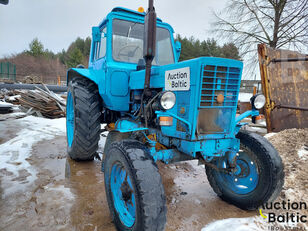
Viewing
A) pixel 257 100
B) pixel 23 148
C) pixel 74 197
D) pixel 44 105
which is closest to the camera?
pixel 257 100

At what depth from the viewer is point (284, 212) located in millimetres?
2473

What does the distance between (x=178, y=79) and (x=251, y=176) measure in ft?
4.68

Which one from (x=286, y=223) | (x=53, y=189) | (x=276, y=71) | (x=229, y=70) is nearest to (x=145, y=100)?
(x=229, y=70)

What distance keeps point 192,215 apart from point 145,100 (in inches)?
57.7

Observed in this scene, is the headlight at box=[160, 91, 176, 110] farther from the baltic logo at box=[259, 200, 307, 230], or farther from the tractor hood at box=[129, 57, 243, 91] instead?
the baltic logo at box=[259, 200, 307, 230]

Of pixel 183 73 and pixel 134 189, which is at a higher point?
pixel 183 73

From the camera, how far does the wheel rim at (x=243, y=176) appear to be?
2.58 meters

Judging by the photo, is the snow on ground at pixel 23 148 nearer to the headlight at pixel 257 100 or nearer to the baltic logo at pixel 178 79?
the baltic logo at pixel 178 79

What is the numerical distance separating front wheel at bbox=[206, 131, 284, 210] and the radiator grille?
54 centimetres

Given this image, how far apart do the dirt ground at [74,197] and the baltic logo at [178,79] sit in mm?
1404

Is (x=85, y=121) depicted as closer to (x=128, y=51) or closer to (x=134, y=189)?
(x=128, y=51)

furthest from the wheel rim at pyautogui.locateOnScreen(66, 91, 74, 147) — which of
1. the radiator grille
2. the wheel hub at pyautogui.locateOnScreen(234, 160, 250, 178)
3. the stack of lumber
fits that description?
the stack of lumber

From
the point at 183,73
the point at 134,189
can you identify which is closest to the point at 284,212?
the point at 134,189

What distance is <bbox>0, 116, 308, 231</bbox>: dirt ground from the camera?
89.7 inches
